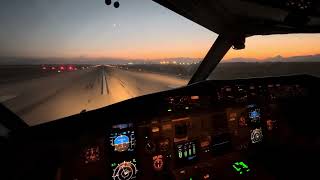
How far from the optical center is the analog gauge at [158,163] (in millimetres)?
2953

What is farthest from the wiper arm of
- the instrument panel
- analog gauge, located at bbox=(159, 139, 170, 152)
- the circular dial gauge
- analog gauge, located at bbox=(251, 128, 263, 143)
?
the circular dial gauge

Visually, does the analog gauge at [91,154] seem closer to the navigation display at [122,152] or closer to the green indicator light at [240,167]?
the navigation display at [122,152]

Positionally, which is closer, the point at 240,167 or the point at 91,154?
the point at 91,154

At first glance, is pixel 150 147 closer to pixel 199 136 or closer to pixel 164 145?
pixel 164 145

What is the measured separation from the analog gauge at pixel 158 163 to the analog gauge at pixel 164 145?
0.30 feet

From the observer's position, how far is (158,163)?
2984 millimetres

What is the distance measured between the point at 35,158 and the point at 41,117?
17.7 ft

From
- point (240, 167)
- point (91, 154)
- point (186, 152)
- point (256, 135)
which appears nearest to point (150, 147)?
point (186, 152)

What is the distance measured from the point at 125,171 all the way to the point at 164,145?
1.84 ft

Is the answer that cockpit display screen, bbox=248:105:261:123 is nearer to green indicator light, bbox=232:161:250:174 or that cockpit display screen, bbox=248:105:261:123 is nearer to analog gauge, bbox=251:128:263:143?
analog gauge, bbox=251:128:263:143

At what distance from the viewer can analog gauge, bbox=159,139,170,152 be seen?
3016 millimetres

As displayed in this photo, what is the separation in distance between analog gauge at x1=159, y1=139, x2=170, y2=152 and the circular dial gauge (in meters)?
0.39

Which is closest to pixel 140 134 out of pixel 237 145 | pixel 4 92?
pixel 237 145

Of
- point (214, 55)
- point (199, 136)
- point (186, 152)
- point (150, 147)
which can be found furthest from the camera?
point (214, 55)
